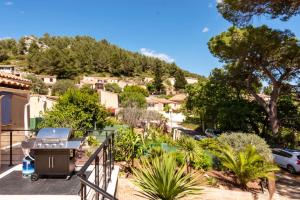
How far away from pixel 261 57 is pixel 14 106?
69.6 ft

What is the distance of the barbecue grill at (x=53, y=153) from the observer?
602cm

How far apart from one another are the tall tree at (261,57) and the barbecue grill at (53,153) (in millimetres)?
21369

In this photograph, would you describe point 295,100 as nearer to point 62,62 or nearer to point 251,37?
point 251,37

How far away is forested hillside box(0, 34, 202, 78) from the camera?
85.5 meters

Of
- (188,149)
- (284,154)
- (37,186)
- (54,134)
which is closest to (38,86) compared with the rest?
(284,154)

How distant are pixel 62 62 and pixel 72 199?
84.5 m

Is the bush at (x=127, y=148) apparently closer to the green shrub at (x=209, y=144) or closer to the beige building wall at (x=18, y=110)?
the beige building wall at (x=18, y=110)

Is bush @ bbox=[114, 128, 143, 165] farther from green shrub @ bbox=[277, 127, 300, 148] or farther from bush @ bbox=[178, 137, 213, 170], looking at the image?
green shrub @ bbox=[277, 127, 300, 148]

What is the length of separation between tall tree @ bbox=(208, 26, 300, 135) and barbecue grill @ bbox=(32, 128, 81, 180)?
2137cm

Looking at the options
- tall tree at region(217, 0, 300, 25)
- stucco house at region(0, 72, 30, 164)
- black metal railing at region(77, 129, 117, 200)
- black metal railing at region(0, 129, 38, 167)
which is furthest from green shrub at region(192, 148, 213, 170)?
tall tree at region(217, 0, 300, 25)

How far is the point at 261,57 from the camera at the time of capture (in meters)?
25.6

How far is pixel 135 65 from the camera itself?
10756cm

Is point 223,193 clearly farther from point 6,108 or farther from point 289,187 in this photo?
point 6,108

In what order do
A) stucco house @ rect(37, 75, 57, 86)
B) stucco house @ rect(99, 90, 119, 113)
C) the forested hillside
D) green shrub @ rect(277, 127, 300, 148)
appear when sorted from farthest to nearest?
1. the forested hillside
2. stucco house @ rect(37, 75, 57, 86)
3. stucco house @ rect(99, 90, 119, 113)
4. green shrub @ rect(277, 127, 300, 148)
